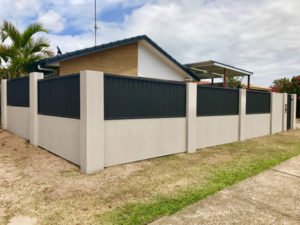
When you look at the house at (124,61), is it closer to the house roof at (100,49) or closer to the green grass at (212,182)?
the house roof at (100,49)

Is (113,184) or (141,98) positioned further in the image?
(141,98)

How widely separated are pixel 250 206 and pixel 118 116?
3.50 m

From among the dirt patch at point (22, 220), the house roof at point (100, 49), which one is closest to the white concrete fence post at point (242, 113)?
the house roof at point (100, 49)

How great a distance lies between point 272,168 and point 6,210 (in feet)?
19.9

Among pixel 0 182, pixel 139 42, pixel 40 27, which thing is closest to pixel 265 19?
pixel 139 42

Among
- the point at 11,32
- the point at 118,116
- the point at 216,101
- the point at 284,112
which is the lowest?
the point at 284,112

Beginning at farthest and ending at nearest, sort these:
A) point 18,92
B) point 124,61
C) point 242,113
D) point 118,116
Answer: point 124,61 < point 242,113 < point 18,92 < point 118,116

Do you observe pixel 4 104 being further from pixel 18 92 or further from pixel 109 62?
pixel 109 62

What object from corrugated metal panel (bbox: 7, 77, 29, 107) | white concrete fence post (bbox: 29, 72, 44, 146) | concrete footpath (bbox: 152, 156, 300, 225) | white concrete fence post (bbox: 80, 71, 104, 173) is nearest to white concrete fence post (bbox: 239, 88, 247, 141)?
concrete footpath (bbox: 152, 156, 300, 225)

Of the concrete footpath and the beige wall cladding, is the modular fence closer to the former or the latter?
the beige wall cladding

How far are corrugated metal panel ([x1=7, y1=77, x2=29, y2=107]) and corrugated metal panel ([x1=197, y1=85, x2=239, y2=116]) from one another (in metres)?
6.30

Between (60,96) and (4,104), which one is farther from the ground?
(60,96)

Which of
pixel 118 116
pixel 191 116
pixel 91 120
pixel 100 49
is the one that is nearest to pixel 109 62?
pixel 100 49

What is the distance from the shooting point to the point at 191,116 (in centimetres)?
762
